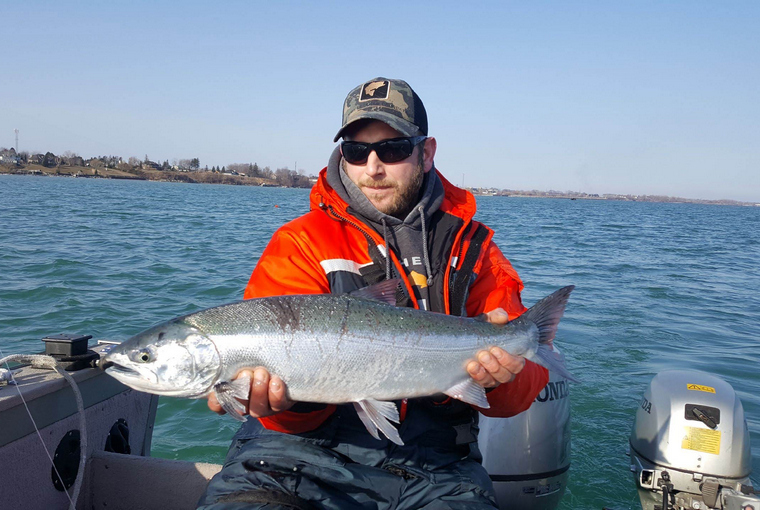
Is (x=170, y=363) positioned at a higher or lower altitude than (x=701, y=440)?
higher

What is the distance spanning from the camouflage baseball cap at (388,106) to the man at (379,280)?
0.04 feet

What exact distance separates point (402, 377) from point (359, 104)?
7.36ft

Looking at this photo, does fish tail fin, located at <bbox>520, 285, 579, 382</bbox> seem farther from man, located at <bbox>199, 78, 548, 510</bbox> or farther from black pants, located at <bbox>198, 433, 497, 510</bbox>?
black pants, located at <bbox>198, 433, 497, 510</bbox>

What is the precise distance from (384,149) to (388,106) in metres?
0.35

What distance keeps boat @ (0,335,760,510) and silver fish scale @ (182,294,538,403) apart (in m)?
1.61

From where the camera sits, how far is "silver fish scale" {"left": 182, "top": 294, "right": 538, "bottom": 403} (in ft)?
10.3

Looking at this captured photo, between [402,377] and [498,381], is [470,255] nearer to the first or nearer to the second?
[498,381]

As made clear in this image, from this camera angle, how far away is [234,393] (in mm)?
3111

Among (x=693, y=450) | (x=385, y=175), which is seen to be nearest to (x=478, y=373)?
(x=385, y=175)

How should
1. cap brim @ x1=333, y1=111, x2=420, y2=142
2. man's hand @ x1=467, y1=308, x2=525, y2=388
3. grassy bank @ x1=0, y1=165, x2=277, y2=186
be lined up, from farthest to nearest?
grassy bank @ x1=0, y1=165, x2=277, y2=186 < cap brim @ x1=333, y1=111, x2=420, y2=142 < man's hand @ x1=467, y1=308, x2=525, y2=388

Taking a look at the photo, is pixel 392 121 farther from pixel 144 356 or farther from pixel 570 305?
pixel 570 305

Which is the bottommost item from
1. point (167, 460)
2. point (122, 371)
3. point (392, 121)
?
point (167, 460)

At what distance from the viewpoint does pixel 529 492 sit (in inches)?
204

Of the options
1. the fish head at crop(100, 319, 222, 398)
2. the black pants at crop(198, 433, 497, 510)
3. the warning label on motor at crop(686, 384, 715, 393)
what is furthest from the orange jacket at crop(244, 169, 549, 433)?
the warning label on motor at crop(686, 384, 715, 393)
